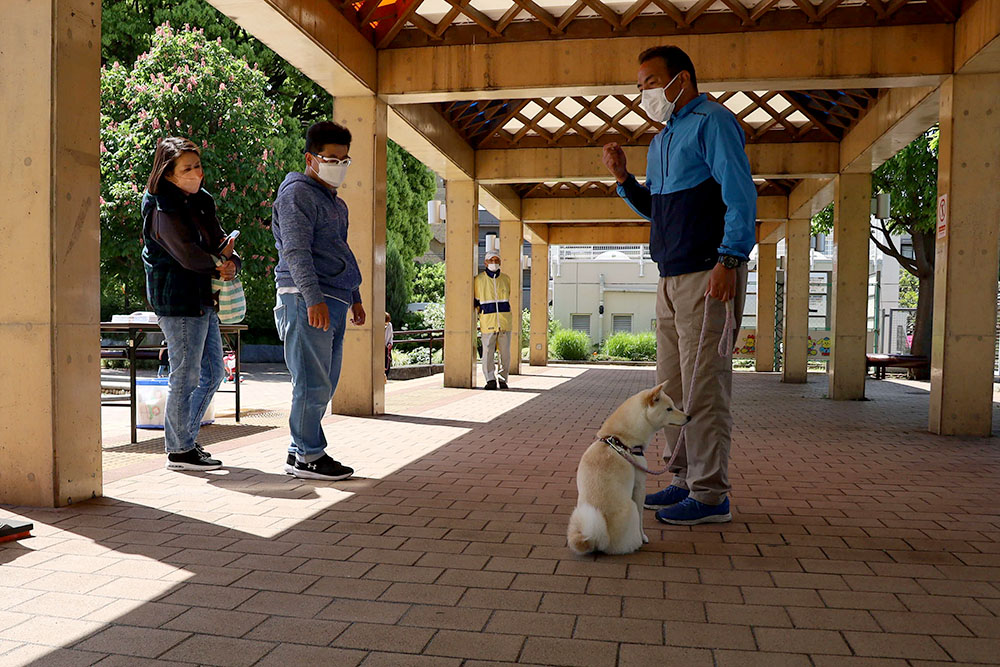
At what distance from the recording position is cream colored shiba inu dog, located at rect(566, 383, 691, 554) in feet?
10.6

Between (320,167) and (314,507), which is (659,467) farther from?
(320,167)

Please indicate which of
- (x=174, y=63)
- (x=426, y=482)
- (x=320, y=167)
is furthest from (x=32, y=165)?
(x=174, y=63)

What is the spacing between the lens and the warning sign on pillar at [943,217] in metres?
7.86

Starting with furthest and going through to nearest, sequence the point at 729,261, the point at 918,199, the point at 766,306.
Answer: the point at 766,306 < the point at 918,199 < the point at 729,261

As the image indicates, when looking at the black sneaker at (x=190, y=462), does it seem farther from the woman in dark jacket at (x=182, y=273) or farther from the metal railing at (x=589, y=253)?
the metal railing at (x=589, y=253)

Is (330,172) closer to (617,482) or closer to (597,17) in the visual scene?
(617,482)

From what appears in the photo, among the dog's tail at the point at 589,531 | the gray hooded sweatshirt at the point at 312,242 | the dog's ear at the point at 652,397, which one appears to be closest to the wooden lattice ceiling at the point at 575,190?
the gray hooded sweatshirt at the point at 312,242

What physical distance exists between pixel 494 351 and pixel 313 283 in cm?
905

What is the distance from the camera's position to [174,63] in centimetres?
1827

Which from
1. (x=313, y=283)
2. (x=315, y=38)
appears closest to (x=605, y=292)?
(x=315, y=38)

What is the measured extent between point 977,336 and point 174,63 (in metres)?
16.7

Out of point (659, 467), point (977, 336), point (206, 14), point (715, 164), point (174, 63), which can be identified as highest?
point (206, 14)

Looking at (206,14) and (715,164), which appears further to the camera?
(206,14)

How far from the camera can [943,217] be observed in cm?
793
